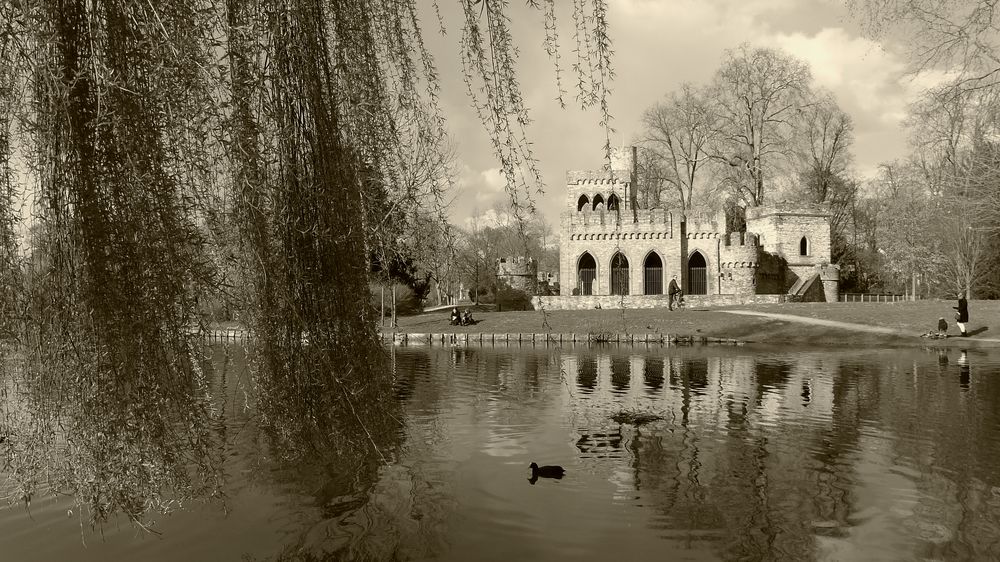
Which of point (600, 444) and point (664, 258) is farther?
point (664, 258)

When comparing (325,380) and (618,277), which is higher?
(618,277)

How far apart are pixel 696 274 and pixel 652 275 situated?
2.62 meters

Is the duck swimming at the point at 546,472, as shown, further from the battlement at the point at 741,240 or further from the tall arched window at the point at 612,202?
the tall arched window at the point at 612,202

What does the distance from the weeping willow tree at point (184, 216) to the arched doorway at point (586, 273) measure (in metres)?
37.1

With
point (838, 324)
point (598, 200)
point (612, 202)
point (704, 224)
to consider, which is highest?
point (598, 200)

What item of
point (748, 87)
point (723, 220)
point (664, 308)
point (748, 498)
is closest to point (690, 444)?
point (748, 498)

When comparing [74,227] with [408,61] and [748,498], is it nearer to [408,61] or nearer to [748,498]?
[408,61]

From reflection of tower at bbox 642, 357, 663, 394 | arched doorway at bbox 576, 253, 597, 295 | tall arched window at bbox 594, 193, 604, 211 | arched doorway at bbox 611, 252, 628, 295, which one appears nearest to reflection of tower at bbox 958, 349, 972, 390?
reflection of tower at bbox 642, 357, 663, 394

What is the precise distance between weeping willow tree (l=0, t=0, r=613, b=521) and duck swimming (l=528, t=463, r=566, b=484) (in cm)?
620

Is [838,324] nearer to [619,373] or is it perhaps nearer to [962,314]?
[962,314]

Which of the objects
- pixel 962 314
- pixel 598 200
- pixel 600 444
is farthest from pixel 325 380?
pixel 598 200

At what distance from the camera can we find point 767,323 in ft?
91.0

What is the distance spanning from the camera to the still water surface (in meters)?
6.23

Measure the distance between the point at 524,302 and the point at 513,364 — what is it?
936 inches
